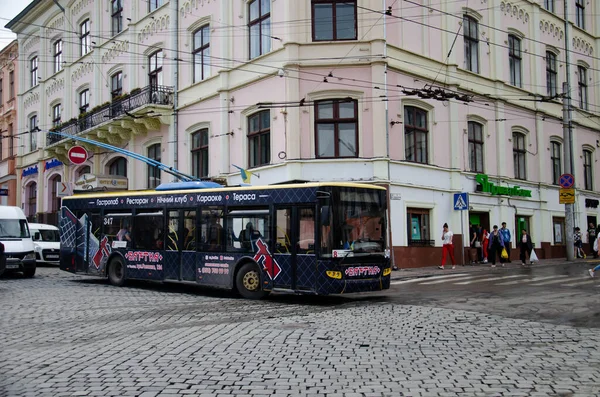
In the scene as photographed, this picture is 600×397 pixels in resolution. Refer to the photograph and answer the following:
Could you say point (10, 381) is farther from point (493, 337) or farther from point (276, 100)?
point (276, 100)

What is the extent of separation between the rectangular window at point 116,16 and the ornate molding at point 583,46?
26.1 meters

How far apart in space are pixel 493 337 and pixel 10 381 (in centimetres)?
626

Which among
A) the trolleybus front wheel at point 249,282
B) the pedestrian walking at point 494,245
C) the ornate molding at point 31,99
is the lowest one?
the trolleybus front wheel at point 249,282

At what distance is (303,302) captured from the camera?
13773 mm

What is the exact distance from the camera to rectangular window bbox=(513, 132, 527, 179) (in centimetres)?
3014

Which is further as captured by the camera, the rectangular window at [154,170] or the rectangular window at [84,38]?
the rectangular window at [84,38]

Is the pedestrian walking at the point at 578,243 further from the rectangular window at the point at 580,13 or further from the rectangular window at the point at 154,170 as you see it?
the rectangular window at the point at 154,170

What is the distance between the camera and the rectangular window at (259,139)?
24.0 m

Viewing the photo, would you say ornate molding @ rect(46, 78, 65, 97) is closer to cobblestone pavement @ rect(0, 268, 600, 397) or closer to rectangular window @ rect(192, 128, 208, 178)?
rectangular window @ rect(192, 128, 208, 178)

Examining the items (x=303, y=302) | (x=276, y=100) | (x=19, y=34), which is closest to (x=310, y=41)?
(x=276, y=100)

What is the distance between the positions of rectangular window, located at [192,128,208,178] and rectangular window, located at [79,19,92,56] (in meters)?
13.5

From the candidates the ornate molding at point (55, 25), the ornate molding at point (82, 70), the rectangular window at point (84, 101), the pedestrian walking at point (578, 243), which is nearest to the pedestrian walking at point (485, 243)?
the pedestrian walking at point (578, 243)

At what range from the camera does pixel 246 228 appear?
46.9ft

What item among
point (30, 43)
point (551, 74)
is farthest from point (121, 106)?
point (551, 74)
